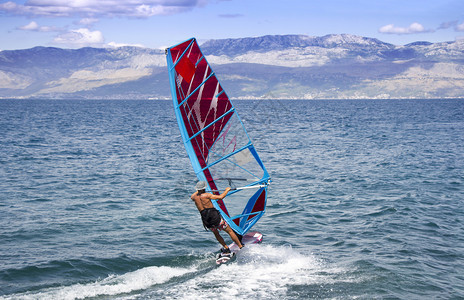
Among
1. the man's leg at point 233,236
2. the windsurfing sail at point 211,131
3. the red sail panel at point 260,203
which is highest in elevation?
the windsurfing sail at point 211,131

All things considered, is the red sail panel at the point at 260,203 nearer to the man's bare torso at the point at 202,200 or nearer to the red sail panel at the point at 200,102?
the red sail panel at the point at 200,102

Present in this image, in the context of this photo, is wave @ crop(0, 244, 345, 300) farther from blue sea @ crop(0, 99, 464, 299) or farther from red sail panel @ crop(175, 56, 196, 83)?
red sail panel @ crop(175, 56, 196, 83)

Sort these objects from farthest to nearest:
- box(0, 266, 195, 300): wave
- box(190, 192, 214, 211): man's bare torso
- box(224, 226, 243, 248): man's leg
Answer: box(224, 226, 243, 248): man's leg
box(190, 192, 214, 211): man's bare torso
box(0, 266, 195, 300): wave

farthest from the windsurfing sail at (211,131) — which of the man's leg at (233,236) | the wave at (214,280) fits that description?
the wave at (214,280)

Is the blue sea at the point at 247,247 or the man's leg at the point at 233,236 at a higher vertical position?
the man's leg at the point at 233,236

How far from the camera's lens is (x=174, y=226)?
55.7 feet

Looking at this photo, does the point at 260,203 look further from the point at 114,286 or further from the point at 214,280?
the point at 114,286

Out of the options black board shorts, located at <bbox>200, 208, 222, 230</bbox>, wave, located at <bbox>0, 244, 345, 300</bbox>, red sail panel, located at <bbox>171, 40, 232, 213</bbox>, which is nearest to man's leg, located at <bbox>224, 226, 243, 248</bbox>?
wave, located at <bbox>0, 244, 345, 300</bbox>

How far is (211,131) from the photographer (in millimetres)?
13938

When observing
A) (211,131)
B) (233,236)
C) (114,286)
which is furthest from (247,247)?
(114,286)

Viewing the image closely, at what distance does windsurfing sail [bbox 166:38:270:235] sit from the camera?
13367mm

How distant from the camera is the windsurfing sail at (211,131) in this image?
13367 millimetres

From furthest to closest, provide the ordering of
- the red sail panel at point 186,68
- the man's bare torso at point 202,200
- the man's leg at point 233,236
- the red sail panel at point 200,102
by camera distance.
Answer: the man's leg at point 233,236 → the red sail panel at point 200,102 → the red sail panel at point 186,68 → the man's bare torso at point 202,200

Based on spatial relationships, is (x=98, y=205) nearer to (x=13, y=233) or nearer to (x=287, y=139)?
(x=13, y=233)
